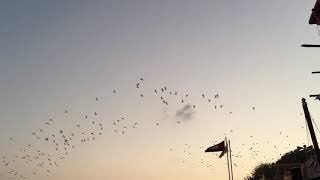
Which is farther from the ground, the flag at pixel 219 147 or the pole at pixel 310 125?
the flag at pixel 219 147

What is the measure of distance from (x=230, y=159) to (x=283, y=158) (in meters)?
59.3

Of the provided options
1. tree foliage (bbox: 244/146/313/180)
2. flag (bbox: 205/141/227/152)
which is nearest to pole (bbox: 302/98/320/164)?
flag (bbox: 205/141/227/152)

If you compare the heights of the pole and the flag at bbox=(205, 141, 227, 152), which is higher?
the flag at bbox=(205, 141, 227, 152)

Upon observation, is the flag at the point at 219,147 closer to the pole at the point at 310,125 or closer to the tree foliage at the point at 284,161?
the pole at the point at 310,125

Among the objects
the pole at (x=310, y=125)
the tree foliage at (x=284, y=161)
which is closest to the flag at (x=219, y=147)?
the pole at (x=310, y=125)

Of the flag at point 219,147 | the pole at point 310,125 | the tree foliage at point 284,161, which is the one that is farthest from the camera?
the tree foliage at point 284,161

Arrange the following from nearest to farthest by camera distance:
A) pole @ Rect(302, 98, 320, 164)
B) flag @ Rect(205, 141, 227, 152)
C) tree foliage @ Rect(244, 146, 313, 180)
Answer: pole @ Rect(302, 98, 320, 164) → flag @ Rect(205, 141, 227, 152) → tree foliage @ Rect(244, 146, 313, 180)

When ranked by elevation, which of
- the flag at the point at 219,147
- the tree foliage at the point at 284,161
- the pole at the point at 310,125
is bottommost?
the pole at the point at 310,125

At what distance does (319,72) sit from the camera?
35.4m

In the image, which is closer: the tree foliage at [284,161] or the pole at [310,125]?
the pole at [310,125]

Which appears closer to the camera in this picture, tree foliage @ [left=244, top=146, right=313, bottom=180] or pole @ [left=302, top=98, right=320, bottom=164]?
pole @ [left=302, top=98, right=320, bottom=164]

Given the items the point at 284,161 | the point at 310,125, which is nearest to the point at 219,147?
the point at 310,125

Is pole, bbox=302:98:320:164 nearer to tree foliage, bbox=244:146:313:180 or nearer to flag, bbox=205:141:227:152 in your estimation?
flag, bbox=205:141:227:152

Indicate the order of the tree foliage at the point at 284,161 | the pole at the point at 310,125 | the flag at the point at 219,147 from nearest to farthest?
the pole at the point at 310,125 < the flag at the point at 219,147 < the tree foliage at the point at 284,161
